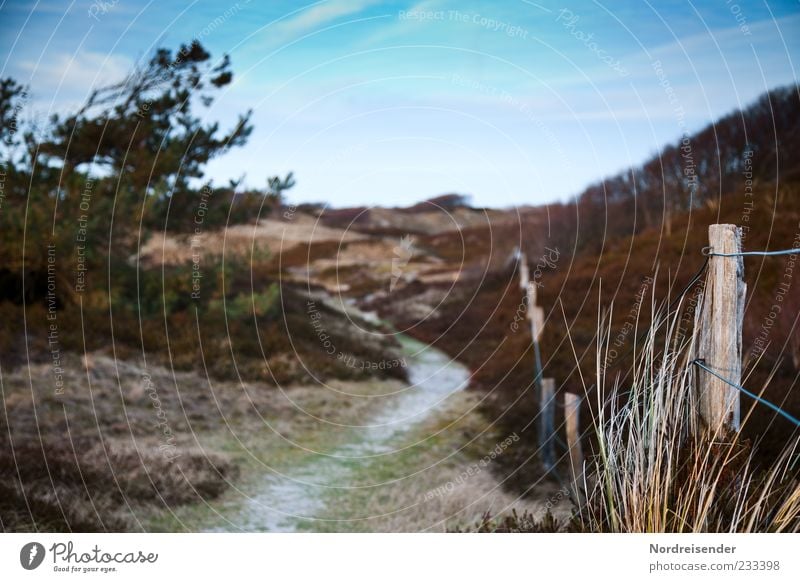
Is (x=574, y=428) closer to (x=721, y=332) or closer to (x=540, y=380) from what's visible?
(x=540, y=380)

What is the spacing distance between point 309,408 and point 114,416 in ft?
4.13

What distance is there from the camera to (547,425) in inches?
195

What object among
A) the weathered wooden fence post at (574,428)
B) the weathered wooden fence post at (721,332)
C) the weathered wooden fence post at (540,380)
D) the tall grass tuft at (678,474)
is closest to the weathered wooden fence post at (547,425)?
the weathered wooden fence post at (540,380)

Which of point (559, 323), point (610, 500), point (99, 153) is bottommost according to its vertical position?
point (610, 500)

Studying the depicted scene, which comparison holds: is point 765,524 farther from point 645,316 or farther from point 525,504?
point 645,316

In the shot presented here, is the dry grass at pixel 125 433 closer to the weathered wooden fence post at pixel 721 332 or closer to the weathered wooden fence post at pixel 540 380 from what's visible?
the weathered wooden fence post at pixel 540 380

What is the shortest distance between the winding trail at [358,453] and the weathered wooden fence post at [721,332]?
220 centimetres

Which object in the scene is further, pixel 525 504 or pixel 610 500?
pixel 525 504

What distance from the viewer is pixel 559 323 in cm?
568

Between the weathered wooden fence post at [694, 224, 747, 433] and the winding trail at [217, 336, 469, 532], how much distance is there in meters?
2.20

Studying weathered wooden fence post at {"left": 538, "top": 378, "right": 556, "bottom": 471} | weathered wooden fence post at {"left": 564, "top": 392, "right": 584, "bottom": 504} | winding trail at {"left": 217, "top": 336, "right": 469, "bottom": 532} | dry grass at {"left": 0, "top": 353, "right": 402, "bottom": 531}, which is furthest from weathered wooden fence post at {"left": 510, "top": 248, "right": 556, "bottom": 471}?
dry grass at {"left": 0, "top": 353, "right": 402, "bottom": 531}
